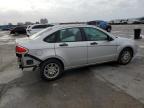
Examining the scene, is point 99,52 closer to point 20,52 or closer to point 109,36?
point 109,36

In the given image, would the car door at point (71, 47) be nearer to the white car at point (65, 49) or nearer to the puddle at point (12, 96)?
the white car at point (65, 49)

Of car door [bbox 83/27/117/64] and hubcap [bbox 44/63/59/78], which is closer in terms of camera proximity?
hubcap [bbox 44/63/59/78]

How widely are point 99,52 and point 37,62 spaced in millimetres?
2164

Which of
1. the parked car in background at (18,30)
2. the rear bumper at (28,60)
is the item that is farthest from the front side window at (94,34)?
the parked car in background at (18,30)

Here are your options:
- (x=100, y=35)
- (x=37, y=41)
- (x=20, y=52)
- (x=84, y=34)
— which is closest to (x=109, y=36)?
(x=100, y=35)

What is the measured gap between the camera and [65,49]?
5566mm

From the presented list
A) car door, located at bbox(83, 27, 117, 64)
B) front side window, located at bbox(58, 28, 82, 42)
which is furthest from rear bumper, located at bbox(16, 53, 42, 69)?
car door, located at bbox(83, 27, 117, 64)

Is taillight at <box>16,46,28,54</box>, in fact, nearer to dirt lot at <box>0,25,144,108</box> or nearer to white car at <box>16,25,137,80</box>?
white car at <box>16,25,137,80</box>

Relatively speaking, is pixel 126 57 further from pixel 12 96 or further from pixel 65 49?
pixel 12 96

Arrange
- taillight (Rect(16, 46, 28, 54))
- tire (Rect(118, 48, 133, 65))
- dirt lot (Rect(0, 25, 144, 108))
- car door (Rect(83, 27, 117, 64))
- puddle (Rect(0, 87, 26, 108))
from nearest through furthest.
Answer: dirt lot (Rect(0, 25, 144, 108)) < puddle (Rect(0, 87, 26, 108)) < taillight (Rect(16, 46, 28, 54)) < car door (Rect(83, 27, 117, 64)) < tire (Rect(118, 48, 133, 65))

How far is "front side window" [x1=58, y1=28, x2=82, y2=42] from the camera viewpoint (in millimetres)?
5617

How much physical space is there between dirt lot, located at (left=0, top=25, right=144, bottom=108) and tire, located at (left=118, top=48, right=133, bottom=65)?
245 millimetres

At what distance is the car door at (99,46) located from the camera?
6023 mm

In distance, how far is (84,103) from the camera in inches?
159
